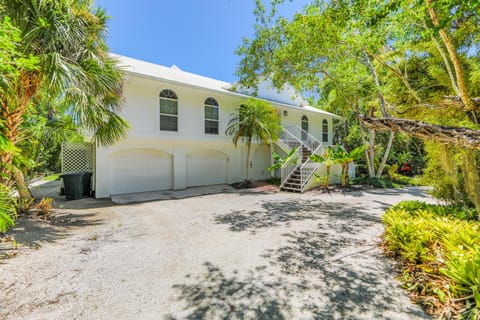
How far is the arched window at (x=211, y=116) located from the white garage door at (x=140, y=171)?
113 inches

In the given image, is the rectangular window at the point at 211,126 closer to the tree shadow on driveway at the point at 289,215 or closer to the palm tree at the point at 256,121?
the palm tree at the point at 256,121

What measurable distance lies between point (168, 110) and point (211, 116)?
2.61m

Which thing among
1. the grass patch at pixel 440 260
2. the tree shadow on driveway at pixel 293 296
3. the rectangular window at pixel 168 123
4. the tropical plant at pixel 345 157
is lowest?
the tree shadow on driveway at pixel 293 296

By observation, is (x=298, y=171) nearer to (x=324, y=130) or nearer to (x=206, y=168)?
(x=206, y=168)

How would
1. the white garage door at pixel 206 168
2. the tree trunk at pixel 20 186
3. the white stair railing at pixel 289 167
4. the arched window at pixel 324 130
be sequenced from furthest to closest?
the arched window at pixel 324 130 → the white garage door at pixel 206 168 → the white stair railing at pixel 289 167 → the tree trunk at pixel 20 186

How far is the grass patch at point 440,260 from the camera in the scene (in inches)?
102

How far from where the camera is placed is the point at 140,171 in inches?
438

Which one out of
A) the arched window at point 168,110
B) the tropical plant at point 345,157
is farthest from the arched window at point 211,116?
the tropical plant at point 345,157

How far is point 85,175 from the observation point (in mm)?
9828

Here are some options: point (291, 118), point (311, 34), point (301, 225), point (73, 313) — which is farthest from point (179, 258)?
point (291, 118)

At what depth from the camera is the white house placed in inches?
400

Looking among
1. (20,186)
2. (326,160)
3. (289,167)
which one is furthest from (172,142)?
(326,160)

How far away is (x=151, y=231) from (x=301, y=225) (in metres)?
4.17

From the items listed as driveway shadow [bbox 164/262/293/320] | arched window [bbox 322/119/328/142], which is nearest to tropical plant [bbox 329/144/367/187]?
arched window [bbox 322/119/328/142]
